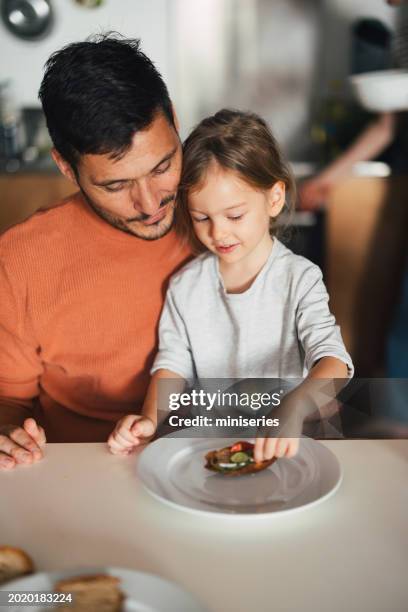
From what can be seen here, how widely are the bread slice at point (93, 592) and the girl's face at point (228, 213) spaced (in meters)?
0.40

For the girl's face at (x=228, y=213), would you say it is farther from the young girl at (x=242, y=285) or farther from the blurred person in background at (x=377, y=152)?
the blurred person in background at (x=377, y=152)

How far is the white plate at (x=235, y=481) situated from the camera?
0.52 meters

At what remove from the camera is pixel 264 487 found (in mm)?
552

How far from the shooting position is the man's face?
0.66 meters

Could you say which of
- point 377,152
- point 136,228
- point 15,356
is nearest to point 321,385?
point 136,228

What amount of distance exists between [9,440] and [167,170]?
328mm

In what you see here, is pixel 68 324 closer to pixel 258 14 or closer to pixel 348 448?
pixel 348 448

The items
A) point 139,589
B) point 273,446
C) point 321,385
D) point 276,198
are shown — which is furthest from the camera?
point 276,198

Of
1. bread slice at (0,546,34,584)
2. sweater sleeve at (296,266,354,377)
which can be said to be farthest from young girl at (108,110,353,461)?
→ bread slice at (0,546,34,584)

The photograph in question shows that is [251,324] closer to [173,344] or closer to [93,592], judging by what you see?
[173,344]

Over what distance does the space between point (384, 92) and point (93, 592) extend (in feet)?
2.34

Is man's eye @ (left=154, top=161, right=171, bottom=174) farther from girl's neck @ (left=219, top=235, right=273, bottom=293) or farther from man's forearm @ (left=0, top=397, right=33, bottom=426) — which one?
man's forearm @ (left=0, top=397, right=33, bottom=426)

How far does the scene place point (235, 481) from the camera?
56 centimetres

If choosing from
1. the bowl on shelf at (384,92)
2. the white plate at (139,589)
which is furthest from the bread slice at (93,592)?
the bowl on shelf at (384,92)
